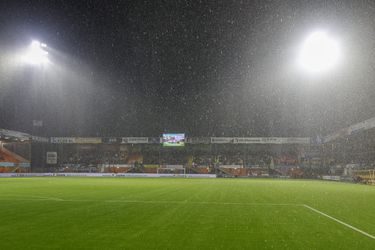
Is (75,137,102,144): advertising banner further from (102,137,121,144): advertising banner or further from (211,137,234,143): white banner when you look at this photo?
(211,137,234,143): white banner

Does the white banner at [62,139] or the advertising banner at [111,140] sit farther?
the advertising banner at [111,140]

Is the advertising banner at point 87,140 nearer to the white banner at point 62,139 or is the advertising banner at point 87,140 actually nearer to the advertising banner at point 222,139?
the white banner at point 62,139

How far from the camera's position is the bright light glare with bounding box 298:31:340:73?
29345 mm

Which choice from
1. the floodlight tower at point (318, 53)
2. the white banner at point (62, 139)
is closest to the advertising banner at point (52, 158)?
the white banner at point (62, 139)

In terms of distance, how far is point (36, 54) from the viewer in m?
45.3

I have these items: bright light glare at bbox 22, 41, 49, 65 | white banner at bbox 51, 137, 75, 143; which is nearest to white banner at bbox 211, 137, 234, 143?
white banner at bbox 51, 137, 75, 143

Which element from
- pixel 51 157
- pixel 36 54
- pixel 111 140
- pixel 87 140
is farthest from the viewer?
pixel 111 140

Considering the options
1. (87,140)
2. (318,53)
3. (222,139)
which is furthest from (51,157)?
(318,53)

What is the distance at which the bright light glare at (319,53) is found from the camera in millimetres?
29345

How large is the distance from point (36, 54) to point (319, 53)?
32723 millimetres

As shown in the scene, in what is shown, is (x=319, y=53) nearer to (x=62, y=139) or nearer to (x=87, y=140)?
(x=87, y=140)

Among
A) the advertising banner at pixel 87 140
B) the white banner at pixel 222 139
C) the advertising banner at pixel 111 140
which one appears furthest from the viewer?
the advertising banner at pixel 111 140

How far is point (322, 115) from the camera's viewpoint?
5600 centimetres

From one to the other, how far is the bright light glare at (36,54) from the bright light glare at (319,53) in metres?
30.5
